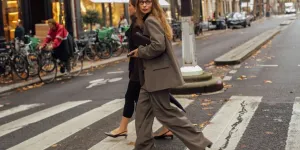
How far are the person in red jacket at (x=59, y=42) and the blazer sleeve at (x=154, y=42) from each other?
28.4 ft

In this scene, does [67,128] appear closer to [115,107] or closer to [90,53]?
[115,107]

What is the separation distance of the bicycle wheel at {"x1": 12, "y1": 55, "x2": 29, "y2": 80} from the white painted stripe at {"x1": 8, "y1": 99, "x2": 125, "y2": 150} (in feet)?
19.1

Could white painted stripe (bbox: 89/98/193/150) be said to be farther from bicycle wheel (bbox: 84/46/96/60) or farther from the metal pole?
bicycle wheel (bbox: 84/46/96/60)

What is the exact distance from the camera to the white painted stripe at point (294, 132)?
214 inches

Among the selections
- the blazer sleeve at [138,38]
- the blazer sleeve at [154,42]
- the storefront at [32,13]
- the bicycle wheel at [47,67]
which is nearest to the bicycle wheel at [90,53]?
the storefront at [32,13]

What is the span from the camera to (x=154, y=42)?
15.6 ft

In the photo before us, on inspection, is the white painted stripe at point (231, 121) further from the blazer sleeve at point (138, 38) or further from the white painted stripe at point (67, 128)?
the white painted stripe at point (67, 128)

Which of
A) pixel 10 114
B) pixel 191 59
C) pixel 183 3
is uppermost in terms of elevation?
pixel 183 3

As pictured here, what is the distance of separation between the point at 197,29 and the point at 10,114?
2897cm

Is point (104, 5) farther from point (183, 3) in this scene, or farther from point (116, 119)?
point (116, 119)

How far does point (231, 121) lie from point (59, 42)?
7731mm

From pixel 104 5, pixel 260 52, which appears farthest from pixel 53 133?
pixel 104 5

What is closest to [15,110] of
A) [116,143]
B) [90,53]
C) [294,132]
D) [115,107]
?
[115,107]

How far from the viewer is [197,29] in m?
36.8
